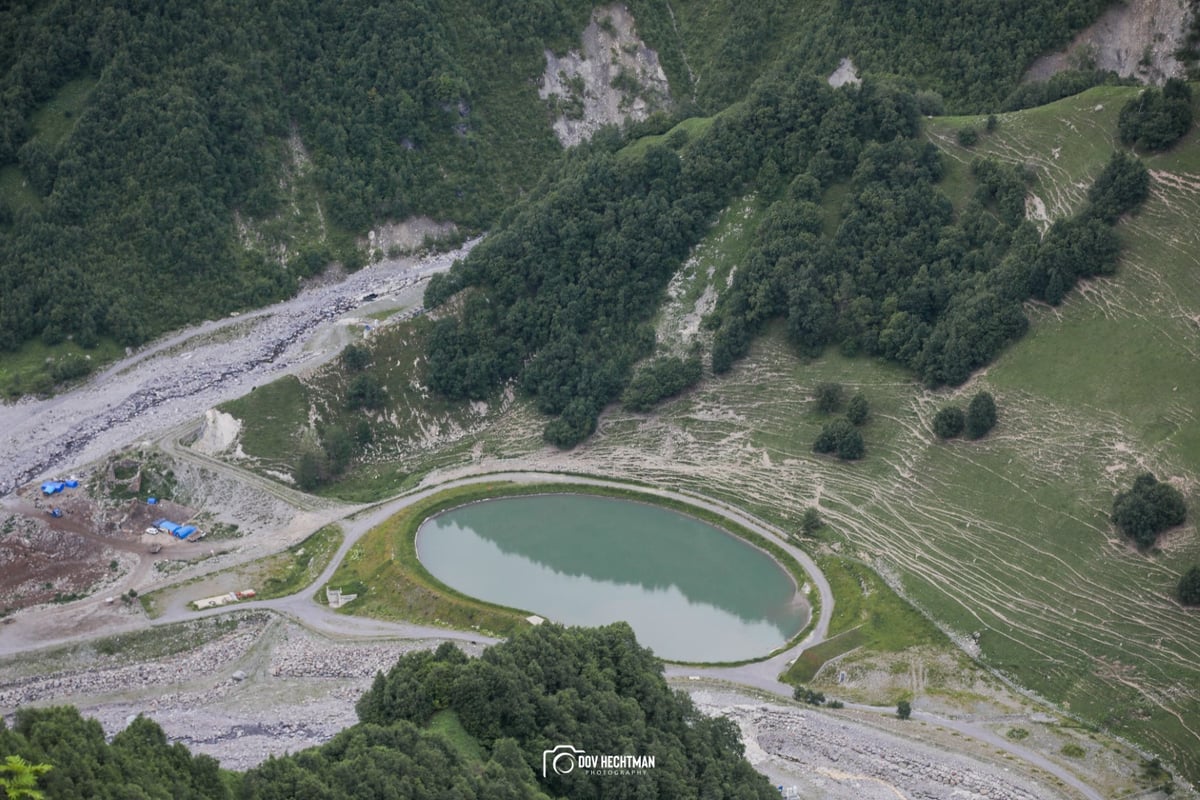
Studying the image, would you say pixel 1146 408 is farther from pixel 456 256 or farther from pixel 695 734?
pixel 456 256

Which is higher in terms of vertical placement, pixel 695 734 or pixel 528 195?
pixel 528 195

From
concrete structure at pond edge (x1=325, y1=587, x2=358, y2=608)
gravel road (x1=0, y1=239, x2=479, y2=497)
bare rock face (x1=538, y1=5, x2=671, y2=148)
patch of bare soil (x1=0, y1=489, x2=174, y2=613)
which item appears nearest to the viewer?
patch of bare soil (x1=0, y1=489, x2=174, y2=613)

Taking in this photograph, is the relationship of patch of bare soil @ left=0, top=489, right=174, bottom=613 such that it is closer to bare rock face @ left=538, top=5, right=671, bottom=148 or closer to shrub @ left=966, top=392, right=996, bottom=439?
shrub @ left=966, top=392, right=996, bottom=439

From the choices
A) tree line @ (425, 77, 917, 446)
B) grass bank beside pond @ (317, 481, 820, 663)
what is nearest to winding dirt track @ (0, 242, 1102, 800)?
grass bank beside pond @ (317, 481, 820, 663)

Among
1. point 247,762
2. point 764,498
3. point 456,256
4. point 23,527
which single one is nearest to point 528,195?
point 456,256

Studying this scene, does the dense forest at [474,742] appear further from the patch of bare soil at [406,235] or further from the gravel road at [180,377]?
the patch of bare soil at [406,235]

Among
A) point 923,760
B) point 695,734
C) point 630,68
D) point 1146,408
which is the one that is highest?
point 630,68
